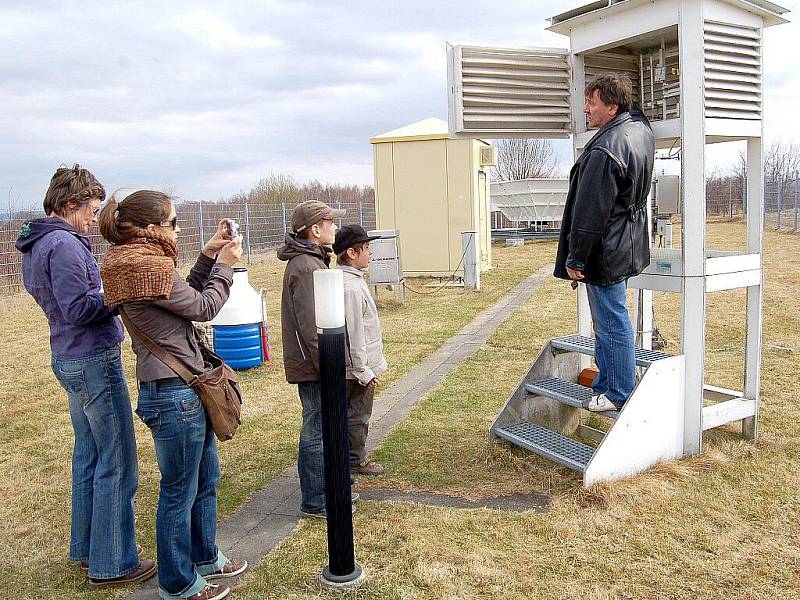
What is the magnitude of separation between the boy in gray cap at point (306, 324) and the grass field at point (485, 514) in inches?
11.1

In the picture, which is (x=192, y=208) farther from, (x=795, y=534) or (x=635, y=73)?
(x=795, y=534)

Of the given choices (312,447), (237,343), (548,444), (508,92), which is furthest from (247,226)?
(312,447)

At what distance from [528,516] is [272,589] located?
1485 millimetres

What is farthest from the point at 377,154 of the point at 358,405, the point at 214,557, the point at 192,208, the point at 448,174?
the point at 214,557

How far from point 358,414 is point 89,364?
6.09 ft

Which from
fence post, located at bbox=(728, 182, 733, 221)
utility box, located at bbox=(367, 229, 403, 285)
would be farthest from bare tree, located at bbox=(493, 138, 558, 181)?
utility box, located at bbox=(367, 229, 403, 285)

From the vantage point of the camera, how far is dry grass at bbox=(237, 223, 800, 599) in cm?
346

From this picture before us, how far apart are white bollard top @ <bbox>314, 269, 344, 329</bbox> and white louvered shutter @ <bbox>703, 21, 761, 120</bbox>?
9.51 ft

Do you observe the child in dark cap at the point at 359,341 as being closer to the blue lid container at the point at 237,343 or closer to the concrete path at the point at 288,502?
the concrete path at the point at 288,502

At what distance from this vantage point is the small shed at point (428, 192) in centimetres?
1597

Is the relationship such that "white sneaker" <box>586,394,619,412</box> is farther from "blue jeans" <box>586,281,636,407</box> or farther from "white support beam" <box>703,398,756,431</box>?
"white support beam" <box>703,398,756,431</box>

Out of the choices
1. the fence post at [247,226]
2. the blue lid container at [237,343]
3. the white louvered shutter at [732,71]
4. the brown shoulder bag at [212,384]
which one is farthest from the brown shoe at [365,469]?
the fence post at [247,226]

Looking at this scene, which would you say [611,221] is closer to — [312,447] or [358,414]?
[358,414]

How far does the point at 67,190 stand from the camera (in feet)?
11.7
